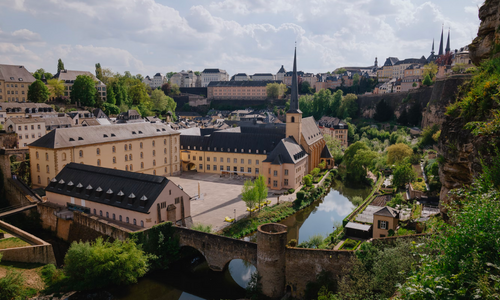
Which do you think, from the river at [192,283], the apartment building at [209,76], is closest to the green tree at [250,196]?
the river at [192,283]

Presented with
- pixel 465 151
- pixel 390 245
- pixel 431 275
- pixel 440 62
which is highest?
pixel 440 62

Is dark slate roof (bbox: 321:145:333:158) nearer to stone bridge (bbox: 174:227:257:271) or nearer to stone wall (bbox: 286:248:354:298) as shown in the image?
stone bridge (bbox: 174:227:257:271)

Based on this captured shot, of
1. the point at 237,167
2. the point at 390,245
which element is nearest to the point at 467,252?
the point at 390,245

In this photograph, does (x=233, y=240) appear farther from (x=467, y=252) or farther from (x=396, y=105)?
(x=396, y=105)

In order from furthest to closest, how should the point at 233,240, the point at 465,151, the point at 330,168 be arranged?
1. the point at 330,168
2. the point at 233,240
3. the point at 465,151

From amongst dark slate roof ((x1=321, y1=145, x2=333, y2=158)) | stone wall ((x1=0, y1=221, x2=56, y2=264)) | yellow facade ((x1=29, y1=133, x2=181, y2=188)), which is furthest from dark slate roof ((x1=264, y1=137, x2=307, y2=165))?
stone wall ((x1=0, y1=221, x2=56, y2=264))

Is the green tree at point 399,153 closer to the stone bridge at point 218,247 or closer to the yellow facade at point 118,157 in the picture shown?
the yellow facade at point 118,157

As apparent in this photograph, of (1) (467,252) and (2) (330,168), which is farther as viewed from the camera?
(2) (330,168)
